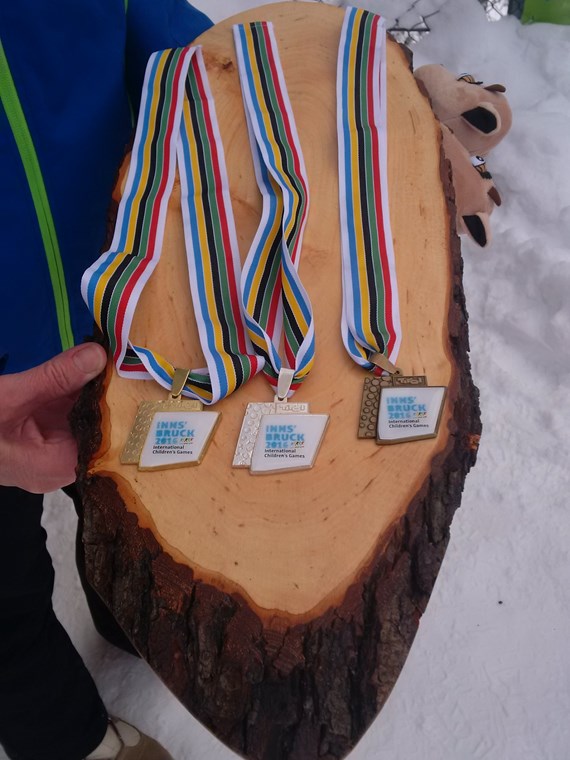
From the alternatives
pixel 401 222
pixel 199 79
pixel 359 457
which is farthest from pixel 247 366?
pixel 199 79

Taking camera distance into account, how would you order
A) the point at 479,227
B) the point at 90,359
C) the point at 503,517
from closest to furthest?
the point at 90,359
the point at 479,227
the point at 503,517

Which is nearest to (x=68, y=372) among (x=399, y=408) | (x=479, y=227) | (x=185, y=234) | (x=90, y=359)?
(x=90, y=359)

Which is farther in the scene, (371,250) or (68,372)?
(371,250)

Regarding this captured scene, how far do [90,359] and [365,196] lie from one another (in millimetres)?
455

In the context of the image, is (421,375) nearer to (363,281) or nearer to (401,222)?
(363,281)

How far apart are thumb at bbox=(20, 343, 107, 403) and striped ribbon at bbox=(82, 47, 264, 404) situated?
0.09 ft

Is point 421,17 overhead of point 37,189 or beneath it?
beneath

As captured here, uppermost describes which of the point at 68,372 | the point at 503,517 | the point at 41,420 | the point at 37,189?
the point at 37,189

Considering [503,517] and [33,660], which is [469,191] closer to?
[503,517]

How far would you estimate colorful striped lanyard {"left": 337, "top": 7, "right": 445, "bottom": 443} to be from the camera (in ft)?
2.87

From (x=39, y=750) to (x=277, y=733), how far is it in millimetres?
676

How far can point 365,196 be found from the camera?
1071mm

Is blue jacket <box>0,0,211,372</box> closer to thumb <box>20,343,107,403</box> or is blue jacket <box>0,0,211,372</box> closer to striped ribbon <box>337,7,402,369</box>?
thumb <box>20,343,107,403</box>

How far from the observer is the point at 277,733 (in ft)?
2.47
